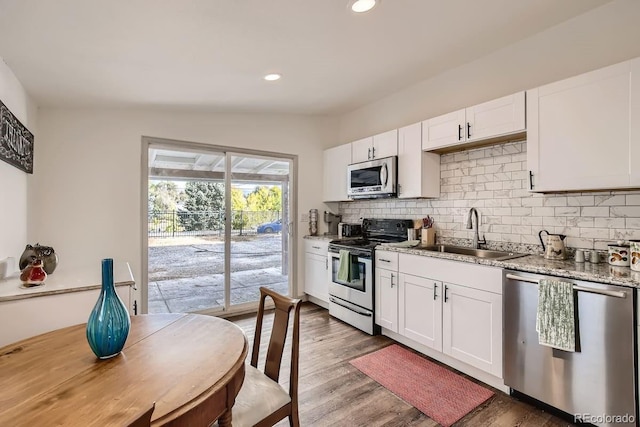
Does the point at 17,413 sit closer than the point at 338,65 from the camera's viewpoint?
Yes

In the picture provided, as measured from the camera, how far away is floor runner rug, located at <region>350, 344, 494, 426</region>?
2.06 metres

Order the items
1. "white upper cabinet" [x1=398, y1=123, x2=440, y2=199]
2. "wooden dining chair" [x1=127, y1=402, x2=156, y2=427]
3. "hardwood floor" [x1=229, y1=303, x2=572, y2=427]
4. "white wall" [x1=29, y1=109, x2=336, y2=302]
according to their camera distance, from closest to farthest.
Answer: "wooden dining chair" [x1=127, y1=402, x2=156, y2=427]
"hardwood floor" [x1=229, y1=303, x2=572, y2=427]
"white wall" [x1=29, y1=109, x2=336, y2=302]
"white upper cabinet" [x1=398, y1=123, x2=440, y2=199]

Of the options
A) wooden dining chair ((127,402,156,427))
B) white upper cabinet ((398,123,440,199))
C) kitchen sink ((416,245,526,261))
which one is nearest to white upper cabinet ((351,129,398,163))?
white upper cabinet ((398,123,440,199))

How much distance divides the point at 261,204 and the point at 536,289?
10.3 ft

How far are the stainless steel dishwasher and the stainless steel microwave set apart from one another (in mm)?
1567

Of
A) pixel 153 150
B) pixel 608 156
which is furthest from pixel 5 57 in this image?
pixel 608 156

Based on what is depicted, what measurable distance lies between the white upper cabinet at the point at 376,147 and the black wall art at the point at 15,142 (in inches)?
124

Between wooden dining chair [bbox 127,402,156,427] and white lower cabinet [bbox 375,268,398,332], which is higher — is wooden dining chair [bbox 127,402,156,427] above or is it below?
above

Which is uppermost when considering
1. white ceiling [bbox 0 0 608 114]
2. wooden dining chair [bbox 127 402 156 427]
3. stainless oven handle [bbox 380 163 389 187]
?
white ceiling [bbox 0 0 608 114]

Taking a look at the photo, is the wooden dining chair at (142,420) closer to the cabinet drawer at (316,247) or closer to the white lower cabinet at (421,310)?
the white lower cabinet at (421,310)

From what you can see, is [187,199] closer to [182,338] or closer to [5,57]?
[5,57]

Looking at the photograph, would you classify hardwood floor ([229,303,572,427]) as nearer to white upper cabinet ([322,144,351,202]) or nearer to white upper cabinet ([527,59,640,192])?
white upper cabinet ([527,59,640,192])

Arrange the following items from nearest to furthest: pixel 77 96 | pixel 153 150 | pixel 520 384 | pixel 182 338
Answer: pixel 182 338, pixel 520 384, pixel 77 96, pixel 153 150

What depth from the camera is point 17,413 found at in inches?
33.8
